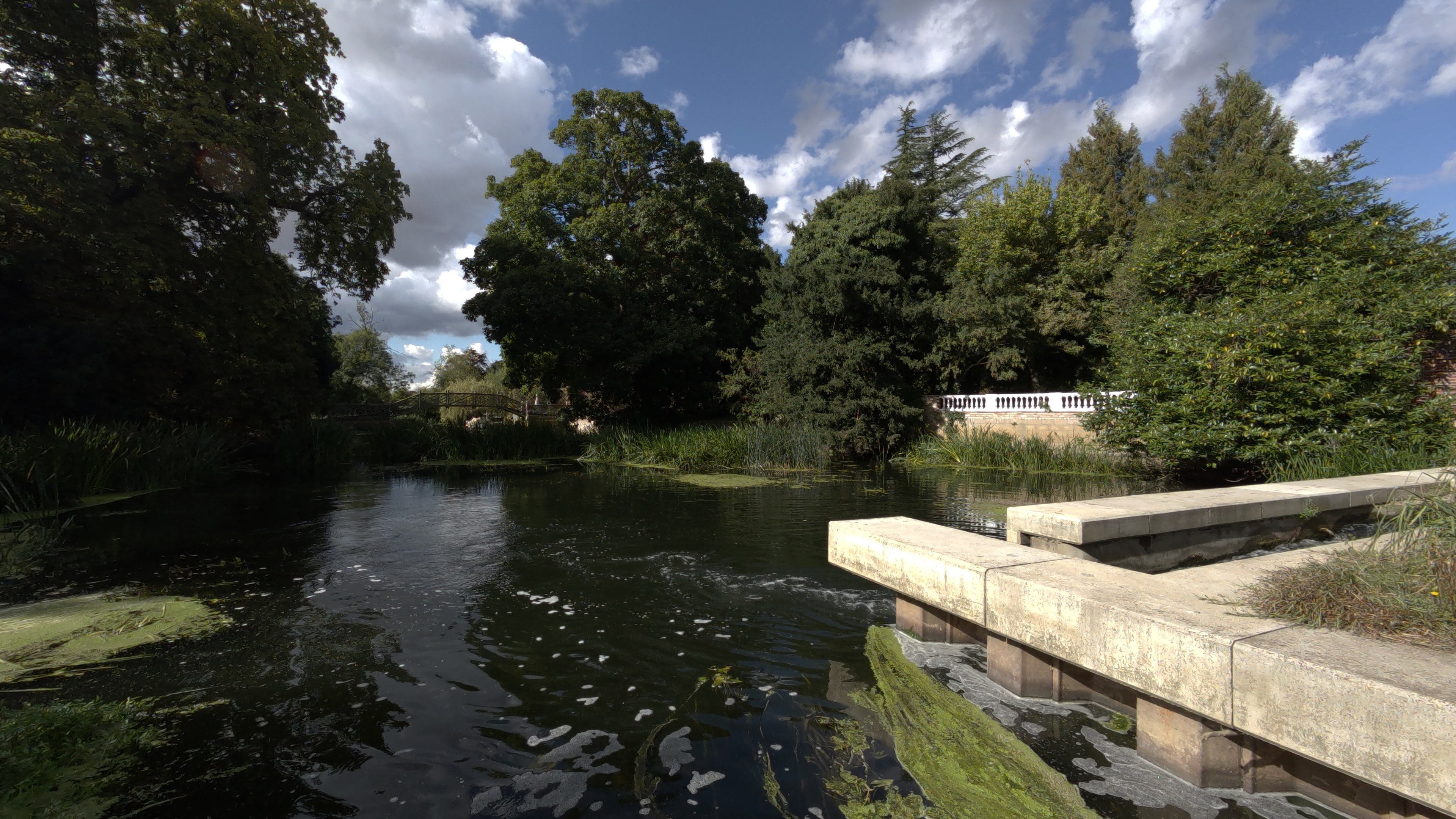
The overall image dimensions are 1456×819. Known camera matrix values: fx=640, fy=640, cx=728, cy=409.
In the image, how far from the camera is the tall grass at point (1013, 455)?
11797mm

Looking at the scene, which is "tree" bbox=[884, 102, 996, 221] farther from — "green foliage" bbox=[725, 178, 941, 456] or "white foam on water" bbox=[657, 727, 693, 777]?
"white foam on water" bbox=[657, 727, 693, 777]

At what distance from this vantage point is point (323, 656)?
348cm

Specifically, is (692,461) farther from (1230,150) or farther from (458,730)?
(1230,150)

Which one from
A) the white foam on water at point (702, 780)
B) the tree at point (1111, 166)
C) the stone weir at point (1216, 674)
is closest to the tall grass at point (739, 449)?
the stone weir at point (1216, 674)

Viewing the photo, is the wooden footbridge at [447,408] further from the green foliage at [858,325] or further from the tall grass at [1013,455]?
the tall grass at [1013,455]

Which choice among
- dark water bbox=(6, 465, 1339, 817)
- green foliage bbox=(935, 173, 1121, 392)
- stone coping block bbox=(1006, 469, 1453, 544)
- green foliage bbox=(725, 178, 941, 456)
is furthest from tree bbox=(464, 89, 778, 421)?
stone coping block bbox=(1006, 469, 1453, 544)

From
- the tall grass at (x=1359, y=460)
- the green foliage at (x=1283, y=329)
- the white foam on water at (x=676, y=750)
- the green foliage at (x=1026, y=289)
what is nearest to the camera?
the white foam on water at (x=676, y=750)

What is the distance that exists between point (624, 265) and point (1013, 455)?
1186 centimetres

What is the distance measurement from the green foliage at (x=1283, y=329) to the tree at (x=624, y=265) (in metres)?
10.4

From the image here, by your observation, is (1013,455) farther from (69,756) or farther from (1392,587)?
(69,756)

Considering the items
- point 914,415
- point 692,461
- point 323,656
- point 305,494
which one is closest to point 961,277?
point 914,415

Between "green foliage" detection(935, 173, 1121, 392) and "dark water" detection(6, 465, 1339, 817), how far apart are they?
1052 cm

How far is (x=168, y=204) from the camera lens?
36.9ft

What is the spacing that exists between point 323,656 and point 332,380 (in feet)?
91.1
